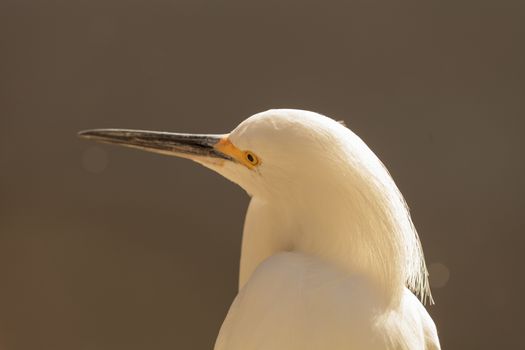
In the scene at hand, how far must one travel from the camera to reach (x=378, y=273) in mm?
703

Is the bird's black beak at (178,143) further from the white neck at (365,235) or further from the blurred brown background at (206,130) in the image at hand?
the blurred brown background at (206,130)

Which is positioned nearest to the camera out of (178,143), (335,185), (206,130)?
(335,185)

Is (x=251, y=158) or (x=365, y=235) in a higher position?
(x=251, y=158)

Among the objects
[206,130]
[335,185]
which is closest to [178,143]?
[335,185]

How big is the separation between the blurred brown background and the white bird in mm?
914

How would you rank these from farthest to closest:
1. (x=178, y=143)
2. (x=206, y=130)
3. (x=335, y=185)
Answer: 1. (x=206, y=130)
2. (x=178, y=143)
3. (x=335, y=185)

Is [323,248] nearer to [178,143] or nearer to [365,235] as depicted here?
[365,235]

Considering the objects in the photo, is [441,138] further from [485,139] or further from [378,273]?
[378,273]

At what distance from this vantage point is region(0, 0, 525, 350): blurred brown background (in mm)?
1612

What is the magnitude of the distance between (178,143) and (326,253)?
0.29 meters

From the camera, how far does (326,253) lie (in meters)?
0.71

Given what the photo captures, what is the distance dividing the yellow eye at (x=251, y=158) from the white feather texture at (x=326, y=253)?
14 mm

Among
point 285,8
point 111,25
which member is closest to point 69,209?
point 111,25

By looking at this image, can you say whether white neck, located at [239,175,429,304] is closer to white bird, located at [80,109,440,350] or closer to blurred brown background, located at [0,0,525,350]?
white bird, located at [80,109,440,350]
